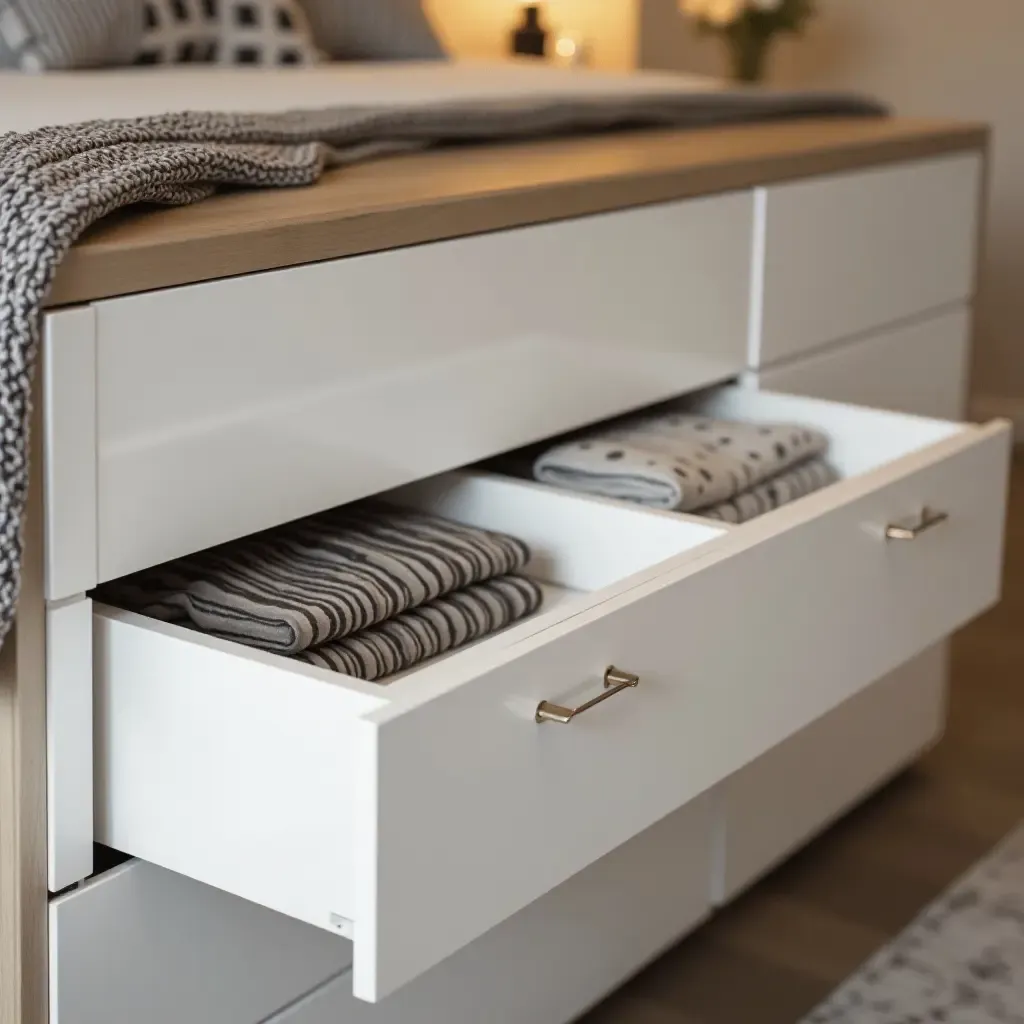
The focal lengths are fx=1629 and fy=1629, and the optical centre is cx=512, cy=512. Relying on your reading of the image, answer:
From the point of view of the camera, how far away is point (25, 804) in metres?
0.93

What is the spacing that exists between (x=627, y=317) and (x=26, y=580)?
0.64 metres

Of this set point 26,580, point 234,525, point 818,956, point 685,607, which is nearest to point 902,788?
point 818,956

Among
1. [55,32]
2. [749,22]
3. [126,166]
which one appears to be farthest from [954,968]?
[749,22]

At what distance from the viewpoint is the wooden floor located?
1.55 metres

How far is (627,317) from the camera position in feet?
4.53

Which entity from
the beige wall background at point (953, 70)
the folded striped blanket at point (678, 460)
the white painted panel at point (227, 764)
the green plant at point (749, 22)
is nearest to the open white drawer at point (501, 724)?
the white painted panel at point (227, 764)

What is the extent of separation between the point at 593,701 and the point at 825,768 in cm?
93

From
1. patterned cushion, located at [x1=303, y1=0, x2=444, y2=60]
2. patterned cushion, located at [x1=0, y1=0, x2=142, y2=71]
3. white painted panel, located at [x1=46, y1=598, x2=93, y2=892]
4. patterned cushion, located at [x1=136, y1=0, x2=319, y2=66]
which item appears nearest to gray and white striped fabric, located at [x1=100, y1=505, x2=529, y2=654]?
white painted panel, located at [x1=46, y1=598, x2=93, y2=892]

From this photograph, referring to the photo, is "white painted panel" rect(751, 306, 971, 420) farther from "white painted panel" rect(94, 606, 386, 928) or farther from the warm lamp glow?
Result: the warm lamp glow

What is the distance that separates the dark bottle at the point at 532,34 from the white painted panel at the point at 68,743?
217 centimetres

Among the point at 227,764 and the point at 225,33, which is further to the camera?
the point at 225,33

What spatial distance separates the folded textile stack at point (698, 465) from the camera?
1.33 m

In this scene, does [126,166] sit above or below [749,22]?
below

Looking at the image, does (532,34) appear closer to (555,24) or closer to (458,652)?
(555,24)
